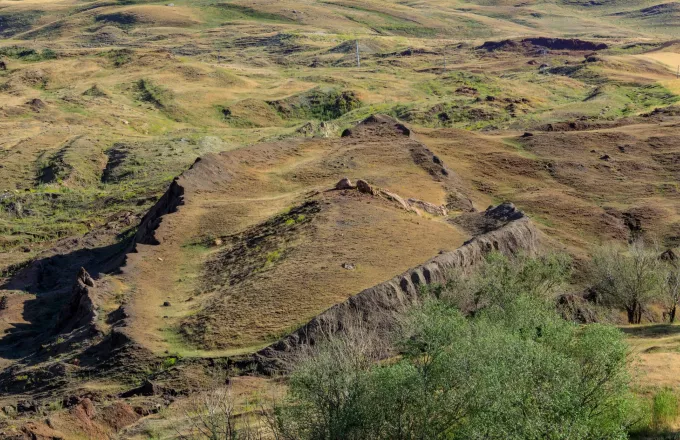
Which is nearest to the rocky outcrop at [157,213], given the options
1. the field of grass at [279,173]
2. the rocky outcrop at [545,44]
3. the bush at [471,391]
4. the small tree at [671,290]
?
the field of grass at [279,173]

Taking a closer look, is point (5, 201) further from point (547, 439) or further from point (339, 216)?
point (547, 439)

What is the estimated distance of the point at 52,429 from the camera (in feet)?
90.8

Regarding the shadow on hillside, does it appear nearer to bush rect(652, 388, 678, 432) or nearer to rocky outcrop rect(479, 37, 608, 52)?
bush rect(652, 388, 678, 432)

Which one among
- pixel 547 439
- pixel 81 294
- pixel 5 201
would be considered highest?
pixel 547 439

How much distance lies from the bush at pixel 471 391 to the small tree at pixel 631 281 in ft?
60.3

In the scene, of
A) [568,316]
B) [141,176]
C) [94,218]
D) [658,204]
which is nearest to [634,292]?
[568,316]

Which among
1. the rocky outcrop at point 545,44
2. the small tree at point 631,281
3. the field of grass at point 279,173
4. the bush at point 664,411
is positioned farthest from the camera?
the rocky outcrop at point 545,44

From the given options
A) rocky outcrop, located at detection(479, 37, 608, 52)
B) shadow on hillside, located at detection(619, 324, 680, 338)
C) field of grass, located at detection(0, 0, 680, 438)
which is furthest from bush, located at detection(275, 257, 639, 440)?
rocky outcrop, located at detection(479, 37, 608, 52)

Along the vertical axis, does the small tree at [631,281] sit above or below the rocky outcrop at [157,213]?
above

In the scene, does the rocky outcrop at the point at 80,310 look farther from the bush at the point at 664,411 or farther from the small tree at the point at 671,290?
the small tree at the point at 671,290

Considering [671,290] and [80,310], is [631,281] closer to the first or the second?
[671,290]

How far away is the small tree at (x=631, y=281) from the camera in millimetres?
39531

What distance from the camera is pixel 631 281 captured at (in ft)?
131

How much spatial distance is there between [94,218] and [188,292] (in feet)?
82.8
